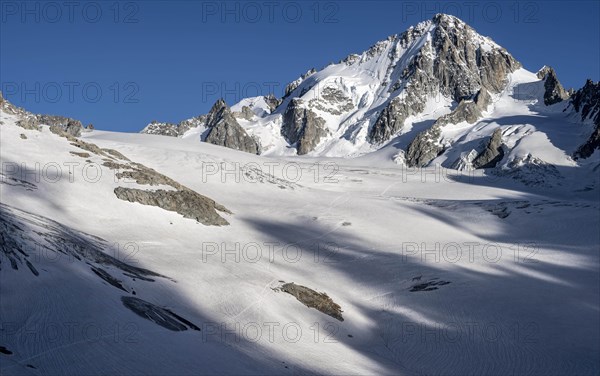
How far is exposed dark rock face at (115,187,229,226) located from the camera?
209 ft

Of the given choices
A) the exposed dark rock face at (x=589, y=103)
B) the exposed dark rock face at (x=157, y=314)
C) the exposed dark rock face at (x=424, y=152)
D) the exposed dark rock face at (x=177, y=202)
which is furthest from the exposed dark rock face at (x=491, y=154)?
the exposed dark rock face at (x=157, y=314)

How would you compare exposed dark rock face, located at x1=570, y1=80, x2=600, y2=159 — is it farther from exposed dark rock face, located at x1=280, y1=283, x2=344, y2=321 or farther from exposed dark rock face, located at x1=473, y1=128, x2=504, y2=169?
exposed dark rock face, located at x1=280, y1=283, x2=344, y2=321

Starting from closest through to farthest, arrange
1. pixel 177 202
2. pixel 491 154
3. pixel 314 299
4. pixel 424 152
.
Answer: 1. pixel 314 299
2. pixel 177 202
3. pixel 491 154
4. pixel 424 152

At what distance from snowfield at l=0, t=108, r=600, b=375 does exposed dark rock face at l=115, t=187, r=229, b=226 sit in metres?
1.27

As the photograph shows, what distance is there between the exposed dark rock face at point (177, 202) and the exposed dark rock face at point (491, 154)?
379 feet

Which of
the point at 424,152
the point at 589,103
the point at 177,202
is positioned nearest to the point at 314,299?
the point at 177,202

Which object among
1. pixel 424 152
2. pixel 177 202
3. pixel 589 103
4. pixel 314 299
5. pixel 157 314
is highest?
pixel 589 103

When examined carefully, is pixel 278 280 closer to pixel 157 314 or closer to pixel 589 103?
pixel 157 314

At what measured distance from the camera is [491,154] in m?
167

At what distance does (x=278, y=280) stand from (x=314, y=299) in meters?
3.86

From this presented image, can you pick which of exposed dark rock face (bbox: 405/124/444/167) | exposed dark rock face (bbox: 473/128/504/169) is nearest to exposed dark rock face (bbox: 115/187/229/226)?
exposed dark rock face (bbox: 473/128/504/169)

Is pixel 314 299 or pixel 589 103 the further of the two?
pixel 589 103

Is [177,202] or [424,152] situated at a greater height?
[424,152]

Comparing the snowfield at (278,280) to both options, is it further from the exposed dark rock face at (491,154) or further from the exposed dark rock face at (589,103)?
the exposed dark rock face at (589,103)
